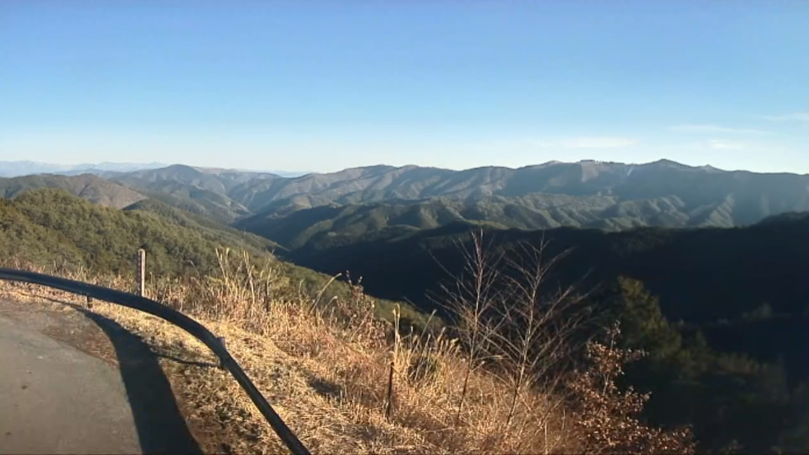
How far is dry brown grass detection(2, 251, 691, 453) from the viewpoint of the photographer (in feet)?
14.5

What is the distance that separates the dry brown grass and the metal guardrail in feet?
0.69

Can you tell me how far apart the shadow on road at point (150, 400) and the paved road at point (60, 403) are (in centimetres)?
7

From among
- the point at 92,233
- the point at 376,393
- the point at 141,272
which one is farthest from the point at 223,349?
the point at 92,233

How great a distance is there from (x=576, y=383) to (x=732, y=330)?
135 ft

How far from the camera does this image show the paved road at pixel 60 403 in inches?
153

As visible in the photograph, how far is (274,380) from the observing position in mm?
5492

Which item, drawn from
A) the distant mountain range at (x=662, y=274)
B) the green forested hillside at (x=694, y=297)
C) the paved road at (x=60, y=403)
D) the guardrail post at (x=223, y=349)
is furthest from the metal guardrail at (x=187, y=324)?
the green forested hillside at (x=694, y=297)

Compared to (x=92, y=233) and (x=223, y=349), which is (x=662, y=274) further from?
(x=223, y=349)

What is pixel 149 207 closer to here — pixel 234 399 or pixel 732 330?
pixel 732 330

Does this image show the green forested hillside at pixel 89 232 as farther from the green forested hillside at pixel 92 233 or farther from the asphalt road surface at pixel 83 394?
the asphalt road surface at pixel 83 394

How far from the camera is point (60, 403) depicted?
181 inches

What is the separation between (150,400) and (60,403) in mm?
675

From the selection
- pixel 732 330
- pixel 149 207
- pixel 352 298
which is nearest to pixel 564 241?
pixel 732 330

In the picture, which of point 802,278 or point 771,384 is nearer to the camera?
point 771,384
